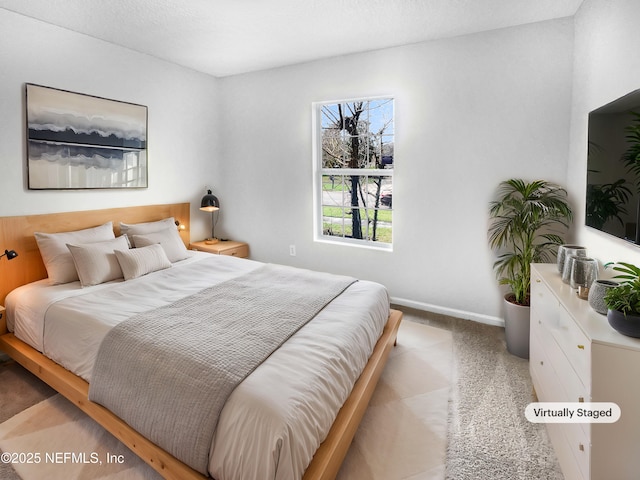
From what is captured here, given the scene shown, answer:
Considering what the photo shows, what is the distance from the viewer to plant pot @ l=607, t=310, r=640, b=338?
1.25m

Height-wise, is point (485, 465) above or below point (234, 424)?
below

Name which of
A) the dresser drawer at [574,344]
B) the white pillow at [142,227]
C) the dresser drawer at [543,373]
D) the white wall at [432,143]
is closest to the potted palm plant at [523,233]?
the white wall at [432,143]

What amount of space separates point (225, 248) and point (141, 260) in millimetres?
1304

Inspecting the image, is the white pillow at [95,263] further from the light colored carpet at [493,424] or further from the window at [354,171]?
the light colored carpet at [493,424]

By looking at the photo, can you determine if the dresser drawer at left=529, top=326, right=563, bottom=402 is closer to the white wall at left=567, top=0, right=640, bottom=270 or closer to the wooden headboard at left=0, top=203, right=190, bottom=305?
the white wall at left=567, top=0, right=640, bottom=270

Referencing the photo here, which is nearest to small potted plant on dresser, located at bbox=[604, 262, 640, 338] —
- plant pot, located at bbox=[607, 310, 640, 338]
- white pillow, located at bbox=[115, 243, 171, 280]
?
plant pot, located at bbox=[607, 310, 640, 338]

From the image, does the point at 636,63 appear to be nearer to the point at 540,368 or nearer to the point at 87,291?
the point at 540,368

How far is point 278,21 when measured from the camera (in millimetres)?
2875

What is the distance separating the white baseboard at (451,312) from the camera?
10.7 feet

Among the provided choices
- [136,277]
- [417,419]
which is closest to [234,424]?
[417,419]

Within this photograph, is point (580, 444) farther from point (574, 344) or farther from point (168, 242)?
point (168, 242)

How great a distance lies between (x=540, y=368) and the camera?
2.04 m

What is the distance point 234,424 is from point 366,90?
326 cm

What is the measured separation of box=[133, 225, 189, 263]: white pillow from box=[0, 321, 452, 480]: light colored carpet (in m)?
1.40
